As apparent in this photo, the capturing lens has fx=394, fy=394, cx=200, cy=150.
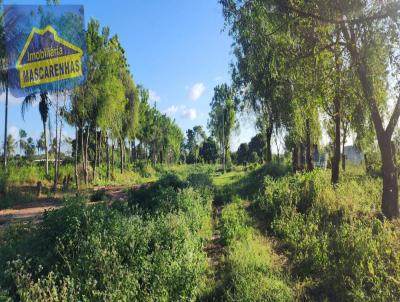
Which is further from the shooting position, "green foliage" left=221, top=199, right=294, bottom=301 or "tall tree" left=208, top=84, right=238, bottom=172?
"tall tree" left=208, top=84, right=238, bottom=172

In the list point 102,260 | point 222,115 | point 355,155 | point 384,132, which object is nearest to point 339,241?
point 384,132

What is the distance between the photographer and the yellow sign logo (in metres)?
20.6

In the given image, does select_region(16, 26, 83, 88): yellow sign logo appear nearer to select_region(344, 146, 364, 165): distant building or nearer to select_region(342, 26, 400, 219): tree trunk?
select_region(342, 26, 400, 219): tree trunk

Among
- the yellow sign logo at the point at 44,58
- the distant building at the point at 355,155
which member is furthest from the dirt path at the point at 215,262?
the distant building at the point at 355,155

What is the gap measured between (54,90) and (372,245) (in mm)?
18935

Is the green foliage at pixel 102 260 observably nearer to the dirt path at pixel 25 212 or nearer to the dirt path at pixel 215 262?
the dirt path at pixel 215 262

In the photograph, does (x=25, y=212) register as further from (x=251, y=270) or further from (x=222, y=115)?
(x=222, y=115)

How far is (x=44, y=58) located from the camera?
20547mm

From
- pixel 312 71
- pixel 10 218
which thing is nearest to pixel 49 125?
pixel 10 218

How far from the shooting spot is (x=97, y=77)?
25266 mm

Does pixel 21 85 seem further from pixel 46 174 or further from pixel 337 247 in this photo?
pixel 337 247

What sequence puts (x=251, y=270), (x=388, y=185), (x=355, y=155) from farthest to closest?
(x=355, y=155) → (x=388, y=185) → (x=251, y=270)

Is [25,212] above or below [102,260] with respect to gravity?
below

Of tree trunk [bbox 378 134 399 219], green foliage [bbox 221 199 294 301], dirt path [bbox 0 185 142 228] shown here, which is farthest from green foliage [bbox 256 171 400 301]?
dirt path [bbox 0 185 142 228]
